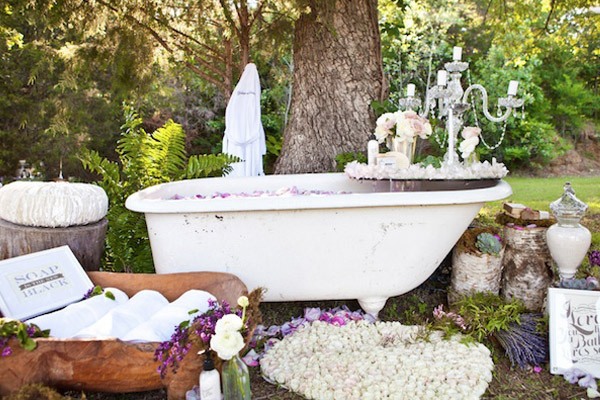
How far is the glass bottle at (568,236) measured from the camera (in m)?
2.56

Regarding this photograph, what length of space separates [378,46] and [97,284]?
2.84 m

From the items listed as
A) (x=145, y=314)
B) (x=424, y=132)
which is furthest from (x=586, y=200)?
(x=145, y=314)

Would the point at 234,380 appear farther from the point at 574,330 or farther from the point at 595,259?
the point at 595,259

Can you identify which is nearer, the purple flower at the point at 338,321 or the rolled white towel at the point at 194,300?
the rolled white towel at the point at 194,300

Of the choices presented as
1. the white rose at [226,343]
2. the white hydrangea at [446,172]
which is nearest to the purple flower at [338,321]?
the white hydrangea at [446,172]

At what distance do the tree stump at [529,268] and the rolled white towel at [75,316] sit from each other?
1.96 meters

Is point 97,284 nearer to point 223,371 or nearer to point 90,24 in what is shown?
point 223,371

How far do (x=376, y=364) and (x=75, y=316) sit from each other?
123 centimetres

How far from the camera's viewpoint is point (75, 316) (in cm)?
209

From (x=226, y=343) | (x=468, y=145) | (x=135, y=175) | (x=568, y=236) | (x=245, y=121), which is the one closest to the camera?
(x=226, y=343)

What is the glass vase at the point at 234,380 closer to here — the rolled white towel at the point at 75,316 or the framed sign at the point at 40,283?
the rolled white towel at the point at 75,316

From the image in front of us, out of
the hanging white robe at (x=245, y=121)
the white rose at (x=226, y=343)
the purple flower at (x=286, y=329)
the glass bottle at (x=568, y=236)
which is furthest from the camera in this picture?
the hanging white robe at (x=245, y=121)

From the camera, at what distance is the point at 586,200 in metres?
6.15

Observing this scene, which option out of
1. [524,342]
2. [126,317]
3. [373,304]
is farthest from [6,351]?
[524,342]
